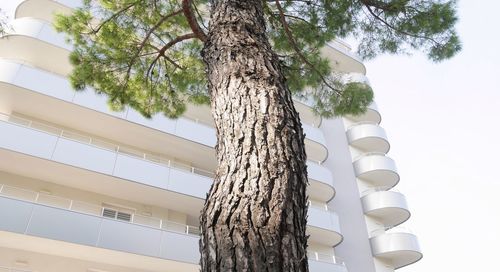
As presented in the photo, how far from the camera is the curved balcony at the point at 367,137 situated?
14.8 m

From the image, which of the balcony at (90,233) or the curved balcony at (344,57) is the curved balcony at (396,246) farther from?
the curved balcony at (344,57)

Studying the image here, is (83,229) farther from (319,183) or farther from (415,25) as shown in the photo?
(319,183)

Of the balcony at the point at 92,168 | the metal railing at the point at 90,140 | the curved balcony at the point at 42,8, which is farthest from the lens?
the curved balcony at the point at 42,8

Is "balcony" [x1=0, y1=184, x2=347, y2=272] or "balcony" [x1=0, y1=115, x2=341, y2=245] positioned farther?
"balcony" [x1=0, y1=115, x2=341, y2=245]

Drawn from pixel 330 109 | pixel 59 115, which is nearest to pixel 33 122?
pixel 59 115

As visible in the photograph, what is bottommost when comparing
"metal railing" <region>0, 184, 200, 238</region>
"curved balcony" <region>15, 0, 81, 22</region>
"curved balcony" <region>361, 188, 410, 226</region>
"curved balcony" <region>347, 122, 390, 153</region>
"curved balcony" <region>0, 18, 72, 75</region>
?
"metal railing" <region>0, 184, 200, 238</region>

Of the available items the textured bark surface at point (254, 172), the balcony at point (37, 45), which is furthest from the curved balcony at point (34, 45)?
the textured bark surface at point (254, 172)

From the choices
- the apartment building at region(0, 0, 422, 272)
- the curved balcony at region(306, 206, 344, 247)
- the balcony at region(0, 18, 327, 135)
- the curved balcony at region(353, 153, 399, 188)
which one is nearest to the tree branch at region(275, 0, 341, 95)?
the apartment building at region(0, 0, 422, 272)

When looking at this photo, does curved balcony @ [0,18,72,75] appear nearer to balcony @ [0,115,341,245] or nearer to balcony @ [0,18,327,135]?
balcony @ [0,18,327,135]

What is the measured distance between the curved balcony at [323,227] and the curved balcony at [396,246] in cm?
162

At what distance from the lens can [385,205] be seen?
12.9 meters

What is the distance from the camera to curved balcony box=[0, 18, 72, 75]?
9.51 meters

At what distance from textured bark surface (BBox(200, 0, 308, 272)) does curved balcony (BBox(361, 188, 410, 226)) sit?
11.9 m

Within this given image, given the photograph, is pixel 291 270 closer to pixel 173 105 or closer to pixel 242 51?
pixel 242 51
